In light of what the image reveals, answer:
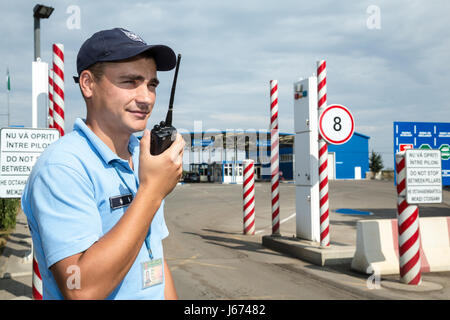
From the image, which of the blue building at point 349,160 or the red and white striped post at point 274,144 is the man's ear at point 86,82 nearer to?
the red and white striped post at point 274,144

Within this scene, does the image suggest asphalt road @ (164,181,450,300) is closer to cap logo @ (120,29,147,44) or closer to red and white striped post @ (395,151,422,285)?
red and white striped post @ (395,151,422,285)

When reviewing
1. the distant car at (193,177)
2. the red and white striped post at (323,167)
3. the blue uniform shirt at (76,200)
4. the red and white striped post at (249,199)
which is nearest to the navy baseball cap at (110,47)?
the blue uniform shirt at (76,200)

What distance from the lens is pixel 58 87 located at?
6000 mm

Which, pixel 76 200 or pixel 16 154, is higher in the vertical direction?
pixel 16 154

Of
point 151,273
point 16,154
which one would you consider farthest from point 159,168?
point 16,154

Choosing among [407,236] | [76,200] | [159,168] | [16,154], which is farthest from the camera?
[407,236]

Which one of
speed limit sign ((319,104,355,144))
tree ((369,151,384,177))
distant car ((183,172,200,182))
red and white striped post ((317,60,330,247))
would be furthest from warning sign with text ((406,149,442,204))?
tree ((369,151,384,177))

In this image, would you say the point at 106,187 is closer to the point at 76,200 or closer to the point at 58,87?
the point at 76,200

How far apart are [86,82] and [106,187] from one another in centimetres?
42

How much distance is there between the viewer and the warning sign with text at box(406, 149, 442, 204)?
663cm

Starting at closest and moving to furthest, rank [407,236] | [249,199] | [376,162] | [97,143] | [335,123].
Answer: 1. [97,143]
2. [407,236]
3. [335,123]
4. [249,199]
5. [376,162]

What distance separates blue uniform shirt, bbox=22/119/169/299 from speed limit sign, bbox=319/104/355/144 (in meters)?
6.86

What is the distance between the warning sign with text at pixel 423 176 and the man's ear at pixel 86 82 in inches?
239
